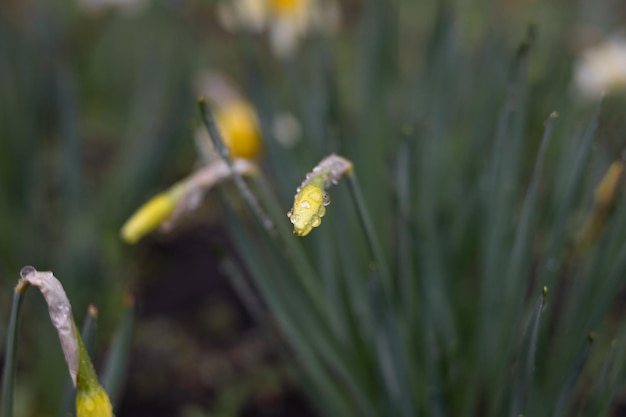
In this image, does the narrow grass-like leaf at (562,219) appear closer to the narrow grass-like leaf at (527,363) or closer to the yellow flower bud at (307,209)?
the narrow grass-like leaf at (527,363)

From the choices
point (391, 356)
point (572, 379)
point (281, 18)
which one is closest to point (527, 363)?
point (572, 379)

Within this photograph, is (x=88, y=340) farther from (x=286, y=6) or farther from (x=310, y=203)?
(x=286, y=6)

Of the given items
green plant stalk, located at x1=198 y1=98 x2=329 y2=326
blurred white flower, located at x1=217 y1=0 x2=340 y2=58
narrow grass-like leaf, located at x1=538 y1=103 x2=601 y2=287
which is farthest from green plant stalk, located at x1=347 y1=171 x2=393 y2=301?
blurred white flower, located at x1=217 y1=0 x2=340 y2=58

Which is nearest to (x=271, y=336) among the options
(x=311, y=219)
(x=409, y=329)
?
(x=409, y=329)

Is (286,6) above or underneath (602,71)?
above

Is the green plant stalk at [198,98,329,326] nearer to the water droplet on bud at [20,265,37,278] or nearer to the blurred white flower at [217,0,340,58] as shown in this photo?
the water droplet on bud at [20,265,37,278]
